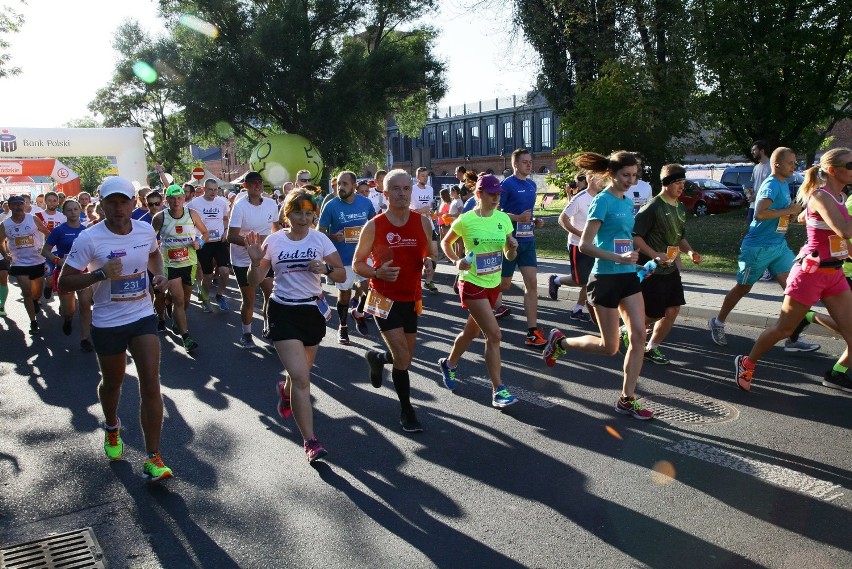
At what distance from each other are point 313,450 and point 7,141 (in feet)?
83.0

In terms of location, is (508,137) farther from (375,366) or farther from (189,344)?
(375,366)

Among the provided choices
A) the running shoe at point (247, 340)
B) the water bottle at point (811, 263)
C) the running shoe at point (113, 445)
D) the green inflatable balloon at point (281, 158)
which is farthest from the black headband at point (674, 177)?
the green inflatable balloon at point (281, 158)

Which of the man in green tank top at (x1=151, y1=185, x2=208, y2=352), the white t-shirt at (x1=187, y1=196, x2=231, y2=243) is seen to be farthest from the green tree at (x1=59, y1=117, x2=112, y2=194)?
the man in green tank top at (x1=151, y1=185, x2=208, y2=352)

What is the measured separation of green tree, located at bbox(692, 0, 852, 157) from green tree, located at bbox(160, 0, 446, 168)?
14.4 meters

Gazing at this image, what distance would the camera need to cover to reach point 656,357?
717 cm

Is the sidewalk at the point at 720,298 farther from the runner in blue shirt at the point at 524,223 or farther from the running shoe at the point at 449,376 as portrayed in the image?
the running shoe at the point at 449,376

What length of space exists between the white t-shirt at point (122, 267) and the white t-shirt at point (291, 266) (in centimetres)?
83

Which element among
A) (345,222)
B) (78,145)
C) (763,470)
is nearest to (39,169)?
(78,145)

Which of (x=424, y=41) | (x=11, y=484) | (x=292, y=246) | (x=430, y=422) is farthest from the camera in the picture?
(x=424, y=41)

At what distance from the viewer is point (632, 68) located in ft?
66.6

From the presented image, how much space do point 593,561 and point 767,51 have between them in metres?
22.9

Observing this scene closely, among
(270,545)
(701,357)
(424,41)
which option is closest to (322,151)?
(424,41)

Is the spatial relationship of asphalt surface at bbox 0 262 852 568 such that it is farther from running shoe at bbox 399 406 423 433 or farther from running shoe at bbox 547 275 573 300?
running shoe at bbox 547 275 573 300

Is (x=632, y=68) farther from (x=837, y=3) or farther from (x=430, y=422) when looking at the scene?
(x=430, y=422)
